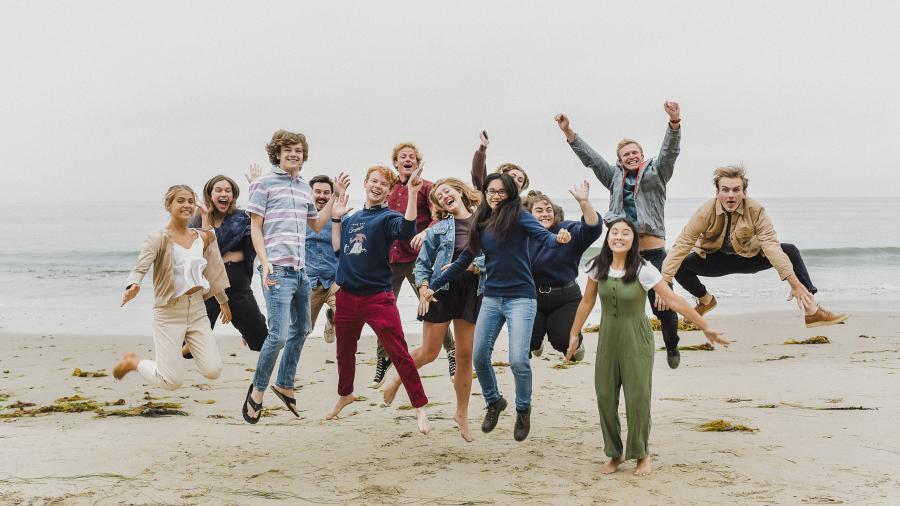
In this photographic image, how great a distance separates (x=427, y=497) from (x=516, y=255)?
6.53 feet

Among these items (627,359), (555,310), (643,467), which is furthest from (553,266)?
(643,467)

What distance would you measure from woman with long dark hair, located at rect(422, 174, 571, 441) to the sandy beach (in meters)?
0.83

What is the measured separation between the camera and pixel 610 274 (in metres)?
6.06

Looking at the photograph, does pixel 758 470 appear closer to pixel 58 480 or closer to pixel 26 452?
pixel 58 480

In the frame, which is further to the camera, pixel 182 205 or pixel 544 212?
pixel 544 212

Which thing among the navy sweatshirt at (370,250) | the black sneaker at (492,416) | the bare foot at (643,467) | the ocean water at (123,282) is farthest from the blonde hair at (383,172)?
the ocean water at (123,282)

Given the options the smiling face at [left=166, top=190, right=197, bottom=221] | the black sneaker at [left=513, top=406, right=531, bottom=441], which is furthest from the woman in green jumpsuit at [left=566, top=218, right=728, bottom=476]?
→ the smiling face at [left=166, top=190, right=197, bottom=221]

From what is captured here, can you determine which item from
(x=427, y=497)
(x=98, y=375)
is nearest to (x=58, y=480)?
(x=427, y=497)

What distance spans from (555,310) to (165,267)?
3.49 m

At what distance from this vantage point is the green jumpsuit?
19.5 feet

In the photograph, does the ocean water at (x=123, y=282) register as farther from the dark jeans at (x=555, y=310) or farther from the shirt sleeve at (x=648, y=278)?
the shirt sleeve at (x=648, y=278)

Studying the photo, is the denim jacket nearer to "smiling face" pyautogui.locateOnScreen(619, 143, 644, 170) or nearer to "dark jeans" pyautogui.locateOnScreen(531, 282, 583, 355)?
"dark jeans" pyautogui.locateOnScreen(531, 282, 583, 355)

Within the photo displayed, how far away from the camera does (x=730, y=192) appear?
6859 millimetres

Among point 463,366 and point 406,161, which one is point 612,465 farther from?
point 406,161
